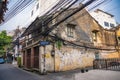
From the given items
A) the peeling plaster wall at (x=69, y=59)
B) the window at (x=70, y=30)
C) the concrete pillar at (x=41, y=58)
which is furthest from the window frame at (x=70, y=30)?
the concrete pillar at (x=41, y=58)

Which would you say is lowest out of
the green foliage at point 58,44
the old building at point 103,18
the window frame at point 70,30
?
the green foliage at point 58,44

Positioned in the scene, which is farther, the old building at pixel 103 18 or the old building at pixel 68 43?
the old building at pixel 103 18

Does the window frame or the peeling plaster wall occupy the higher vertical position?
the window frame

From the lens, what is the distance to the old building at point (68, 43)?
54.7 feet

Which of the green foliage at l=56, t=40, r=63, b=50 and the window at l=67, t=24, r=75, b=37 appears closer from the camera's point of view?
the green foliage at l=56, t=40, r=63, b=50

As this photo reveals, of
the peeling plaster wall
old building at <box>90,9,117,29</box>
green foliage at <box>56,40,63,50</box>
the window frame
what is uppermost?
old building at <box>90,9,117,29</box>

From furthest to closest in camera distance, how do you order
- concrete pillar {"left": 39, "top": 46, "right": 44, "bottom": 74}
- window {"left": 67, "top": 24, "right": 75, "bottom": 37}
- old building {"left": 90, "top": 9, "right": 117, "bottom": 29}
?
old building {"left": 90, "top": 9, "right": 117, "bottom": 29}, window {"left": 67, "top": 24, "right": 75, "bottom": 37}, concrete pillar {"left": 39, "top": 46, "right": 44, "bottom": 74}

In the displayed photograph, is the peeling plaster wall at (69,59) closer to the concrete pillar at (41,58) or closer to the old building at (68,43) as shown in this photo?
the old building at (68,43)

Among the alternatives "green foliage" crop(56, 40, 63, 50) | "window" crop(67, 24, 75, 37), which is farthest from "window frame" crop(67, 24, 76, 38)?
"green foliage" crop(56, 40, 63, 50)

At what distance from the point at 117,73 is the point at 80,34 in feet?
33.0

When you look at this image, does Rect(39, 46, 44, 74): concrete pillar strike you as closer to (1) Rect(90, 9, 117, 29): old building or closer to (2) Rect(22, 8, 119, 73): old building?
(2) Rect(22, 8, 119, 73): old building

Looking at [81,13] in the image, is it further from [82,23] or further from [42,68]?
[42,68]

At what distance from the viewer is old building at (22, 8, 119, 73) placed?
656 inches

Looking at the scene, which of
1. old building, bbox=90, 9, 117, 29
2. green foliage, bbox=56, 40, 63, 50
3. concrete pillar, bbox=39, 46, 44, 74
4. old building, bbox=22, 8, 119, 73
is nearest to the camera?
concrete pillar, bbox=39, 46, 44, 74
